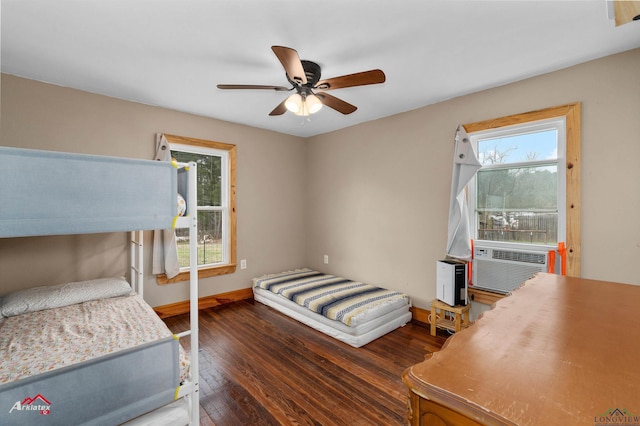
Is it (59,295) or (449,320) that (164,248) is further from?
(449,320)

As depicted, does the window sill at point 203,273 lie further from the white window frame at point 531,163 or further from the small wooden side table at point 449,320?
the white window frame at point 531,163

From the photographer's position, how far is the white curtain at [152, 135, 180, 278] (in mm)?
3069

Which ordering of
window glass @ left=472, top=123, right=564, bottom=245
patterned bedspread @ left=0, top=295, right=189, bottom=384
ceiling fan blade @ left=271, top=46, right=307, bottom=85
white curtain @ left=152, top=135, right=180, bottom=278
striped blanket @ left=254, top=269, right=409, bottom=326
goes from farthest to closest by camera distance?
white curtain @ left=152, top=135, right=180, bottom=278 → striped blanket @ left=254, top=269, right=409, bottom=326 → window glass @ left=472, top=123, right=564, bottom=245 → ceiling fan blade @ left=271, top=46, right=307, bottom=85 → patterned bedspread @ left=0, top=295, right=189, bottom=384

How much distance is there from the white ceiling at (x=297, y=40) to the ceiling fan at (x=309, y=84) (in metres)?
0.17

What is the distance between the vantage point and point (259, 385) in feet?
6.60

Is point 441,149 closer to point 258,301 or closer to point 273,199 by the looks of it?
point 273,199

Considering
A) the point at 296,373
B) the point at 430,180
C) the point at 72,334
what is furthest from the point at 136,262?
the point at 430,180

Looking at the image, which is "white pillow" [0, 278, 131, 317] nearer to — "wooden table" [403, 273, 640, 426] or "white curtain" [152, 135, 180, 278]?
"white curtain" [152, 135, 180, 278]

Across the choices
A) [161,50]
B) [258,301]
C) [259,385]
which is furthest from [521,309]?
[258,301]

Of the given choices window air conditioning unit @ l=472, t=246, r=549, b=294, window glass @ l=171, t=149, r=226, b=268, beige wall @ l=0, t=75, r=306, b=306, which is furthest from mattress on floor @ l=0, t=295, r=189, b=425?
window air conditioning unit @ l=472, t=246, r=549, b=294

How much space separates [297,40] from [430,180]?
6.49 ft

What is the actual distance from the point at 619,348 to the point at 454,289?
203 cm

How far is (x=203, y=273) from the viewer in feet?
11.3

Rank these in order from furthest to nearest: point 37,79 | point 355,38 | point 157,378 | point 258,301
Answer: point 258,301
point 37,79
point 355,38
point 157,378
